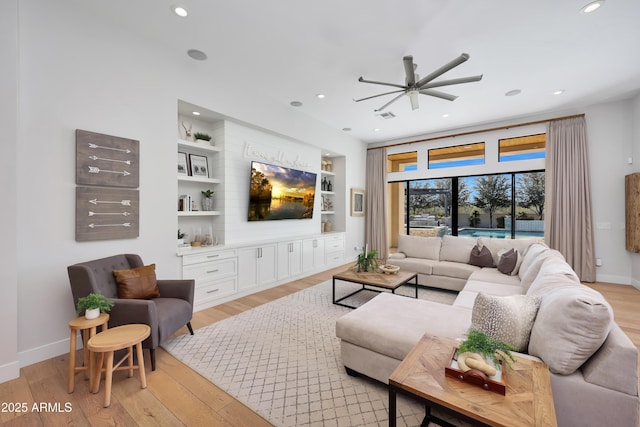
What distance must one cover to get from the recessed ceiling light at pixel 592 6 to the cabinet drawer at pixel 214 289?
5037 millimetres

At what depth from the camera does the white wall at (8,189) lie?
209cm

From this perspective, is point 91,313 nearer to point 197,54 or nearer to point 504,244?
point 197,54

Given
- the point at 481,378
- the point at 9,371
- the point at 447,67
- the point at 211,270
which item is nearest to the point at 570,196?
Answer: the point at 447,67

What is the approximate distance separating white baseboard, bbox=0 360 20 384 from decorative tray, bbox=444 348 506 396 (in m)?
3.17

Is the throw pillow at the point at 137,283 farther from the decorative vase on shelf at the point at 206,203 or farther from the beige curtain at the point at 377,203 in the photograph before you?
the beige curtain at the point at 377,203

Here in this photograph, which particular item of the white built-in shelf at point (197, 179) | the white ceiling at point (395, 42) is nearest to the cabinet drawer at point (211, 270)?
the white built-in shelf at point (197, 179)

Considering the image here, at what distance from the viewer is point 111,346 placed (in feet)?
6.01

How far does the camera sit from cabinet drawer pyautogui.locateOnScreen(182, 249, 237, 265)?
3.52 meters

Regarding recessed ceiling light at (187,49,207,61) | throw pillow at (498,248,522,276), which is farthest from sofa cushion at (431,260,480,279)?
recessed ceiling light at (187,49,207,61)

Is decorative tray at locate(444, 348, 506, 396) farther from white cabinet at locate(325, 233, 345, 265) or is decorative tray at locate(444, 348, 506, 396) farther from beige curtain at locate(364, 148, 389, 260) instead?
beige curtain at locate(364, 148, 389, 260)

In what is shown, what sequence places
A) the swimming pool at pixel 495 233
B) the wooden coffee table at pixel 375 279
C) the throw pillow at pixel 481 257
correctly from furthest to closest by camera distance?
1. the swimming pool at pixel 495 233
2. the throw pillow at pixel 481 257
3. the wooden coffee table at pixel 375 279

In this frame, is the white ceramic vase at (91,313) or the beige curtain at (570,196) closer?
the white ceramic vase at (91,313)

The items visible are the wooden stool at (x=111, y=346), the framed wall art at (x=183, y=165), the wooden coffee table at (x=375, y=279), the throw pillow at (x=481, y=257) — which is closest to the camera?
the wooden stool at (x=111, y=346)

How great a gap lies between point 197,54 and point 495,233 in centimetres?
652
